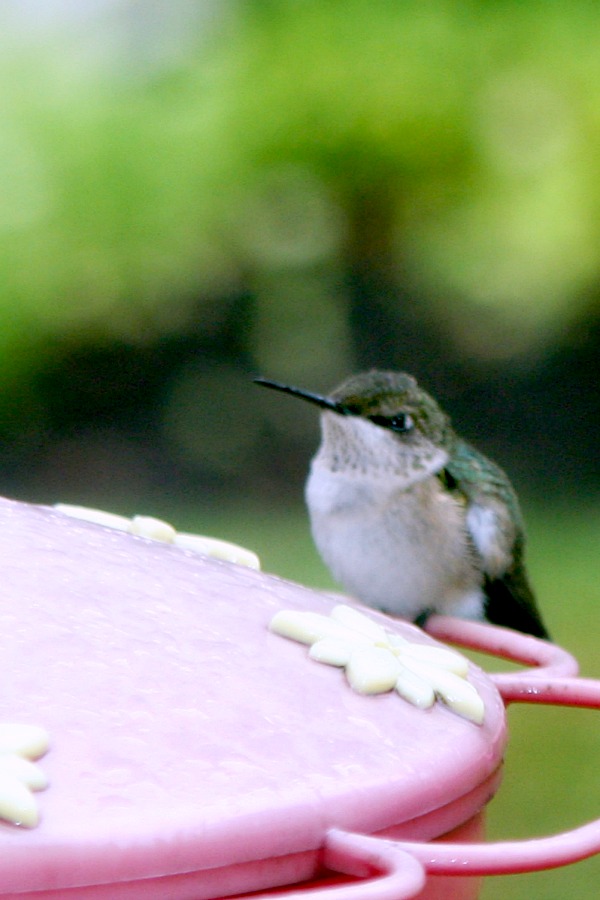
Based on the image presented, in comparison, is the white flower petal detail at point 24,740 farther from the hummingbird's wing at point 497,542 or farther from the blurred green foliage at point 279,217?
the blurred green foliage at point 279,217

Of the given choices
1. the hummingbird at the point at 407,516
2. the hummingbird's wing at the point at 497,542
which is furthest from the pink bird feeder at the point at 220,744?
the hummingbird's wing at the point at 497,542

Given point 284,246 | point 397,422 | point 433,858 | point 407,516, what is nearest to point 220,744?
point 433,858

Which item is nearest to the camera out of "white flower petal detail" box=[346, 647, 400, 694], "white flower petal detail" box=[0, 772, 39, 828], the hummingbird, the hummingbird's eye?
"white flower petal detail" box=[0, 772, 39, 828]

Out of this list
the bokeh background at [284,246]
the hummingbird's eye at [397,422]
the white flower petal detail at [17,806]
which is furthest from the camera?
the bokeh background at [284,246]

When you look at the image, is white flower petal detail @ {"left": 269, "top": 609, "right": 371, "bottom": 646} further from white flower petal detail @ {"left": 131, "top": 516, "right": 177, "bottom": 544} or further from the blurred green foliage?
the blurred green foliage

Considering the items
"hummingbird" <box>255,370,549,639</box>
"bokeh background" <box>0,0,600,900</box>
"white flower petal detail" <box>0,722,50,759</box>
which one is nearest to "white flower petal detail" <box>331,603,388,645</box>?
"white flower petal detail" <box>0,722,50,759</box>

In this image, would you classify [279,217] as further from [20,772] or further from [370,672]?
[20,772]

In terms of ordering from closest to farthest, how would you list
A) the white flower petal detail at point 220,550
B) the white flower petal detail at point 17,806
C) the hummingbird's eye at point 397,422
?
the white flower petal detail at point 17,806, the white flower petal detail at point 220,550, the hummingbird's eye at point 397,422
